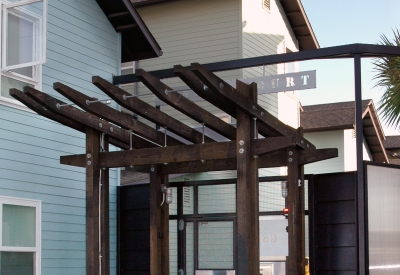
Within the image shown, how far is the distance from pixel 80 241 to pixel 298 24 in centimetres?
1115

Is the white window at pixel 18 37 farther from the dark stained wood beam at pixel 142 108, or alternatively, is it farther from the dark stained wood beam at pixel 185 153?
the dark stained wood beam at pixel 142 108

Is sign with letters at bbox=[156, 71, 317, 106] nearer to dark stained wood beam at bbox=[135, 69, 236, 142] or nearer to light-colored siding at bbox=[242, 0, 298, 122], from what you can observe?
dark stained wood beam at bbox=[135, 69, 236, 142]

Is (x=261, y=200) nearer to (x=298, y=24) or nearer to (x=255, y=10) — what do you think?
(x=255, y=10)

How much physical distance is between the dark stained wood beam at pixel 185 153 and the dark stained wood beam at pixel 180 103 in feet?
1.09

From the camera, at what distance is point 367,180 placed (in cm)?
948

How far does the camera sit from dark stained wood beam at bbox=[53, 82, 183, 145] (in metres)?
7.93

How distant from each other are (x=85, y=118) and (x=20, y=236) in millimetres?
2139

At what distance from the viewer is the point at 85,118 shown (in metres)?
8.61

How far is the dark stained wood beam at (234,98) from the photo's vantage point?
7.06 metres

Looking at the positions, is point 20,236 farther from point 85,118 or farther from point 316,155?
point 316,155

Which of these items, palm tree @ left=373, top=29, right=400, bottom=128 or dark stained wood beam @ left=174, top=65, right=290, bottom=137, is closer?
dark stained wood beam @ left=174, top=65, right=290, bottom=137

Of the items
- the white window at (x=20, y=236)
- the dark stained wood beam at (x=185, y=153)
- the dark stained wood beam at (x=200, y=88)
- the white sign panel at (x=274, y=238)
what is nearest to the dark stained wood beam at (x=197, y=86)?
the dark stained wood beam at (x=200, y=88)

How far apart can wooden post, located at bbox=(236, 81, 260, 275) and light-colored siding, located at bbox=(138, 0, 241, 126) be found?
829 centimetres

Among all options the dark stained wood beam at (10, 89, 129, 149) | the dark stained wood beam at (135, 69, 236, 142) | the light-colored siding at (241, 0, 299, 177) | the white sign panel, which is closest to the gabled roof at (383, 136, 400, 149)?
the light-colored siding at (241, 0, 299, 177)
